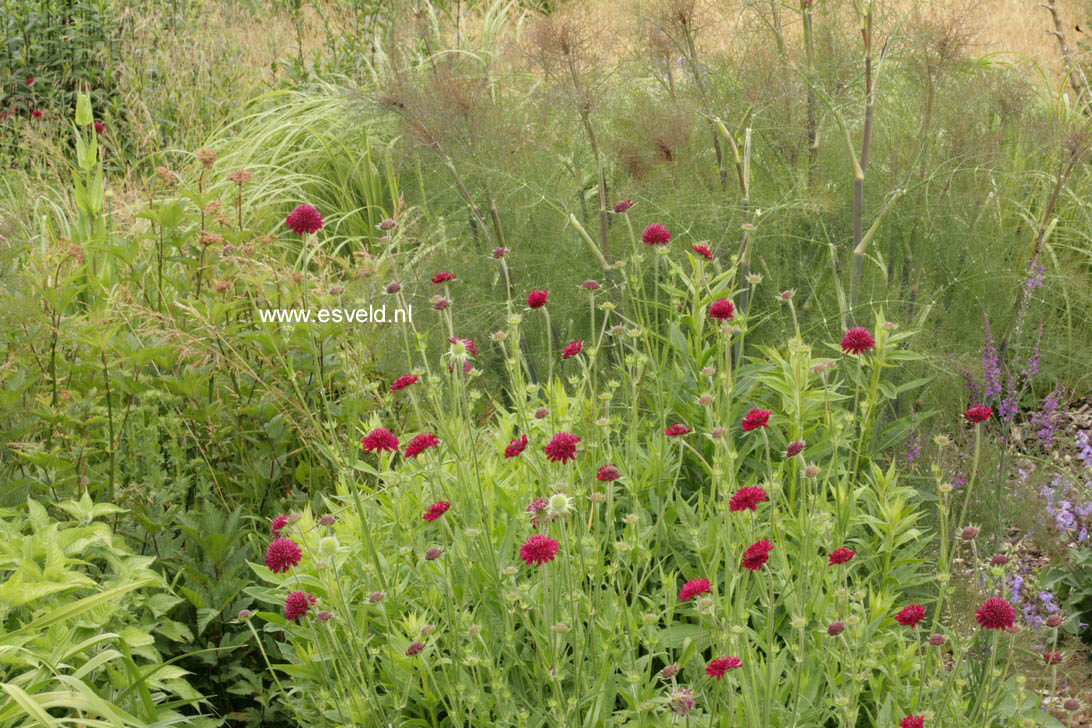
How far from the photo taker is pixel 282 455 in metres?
3.09

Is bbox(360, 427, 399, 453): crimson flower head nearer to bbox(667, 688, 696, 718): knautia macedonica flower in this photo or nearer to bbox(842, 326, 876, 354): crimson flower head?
bbox(667, 688, 696, 718): knautia macedonica flower

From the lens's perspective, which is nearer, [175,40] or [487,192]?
[487,192]

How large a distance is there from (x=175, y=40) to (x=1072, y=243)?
5407 mm

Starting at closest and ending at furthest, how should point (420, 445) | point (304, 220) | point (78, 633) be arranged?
point (420, 445) < point (304, 220) < point (78, 633)

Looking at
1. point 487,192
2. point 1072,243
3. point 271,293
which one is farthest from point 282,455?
point 1072,243

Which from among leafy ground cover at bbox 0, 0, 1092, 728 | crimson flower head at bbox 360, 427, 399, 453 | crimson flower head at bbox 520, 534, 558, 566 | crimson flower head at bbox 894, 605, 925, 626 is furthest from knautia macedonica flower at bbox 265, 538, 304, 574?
crimson flower head at bbox 894, 605, 925, 626

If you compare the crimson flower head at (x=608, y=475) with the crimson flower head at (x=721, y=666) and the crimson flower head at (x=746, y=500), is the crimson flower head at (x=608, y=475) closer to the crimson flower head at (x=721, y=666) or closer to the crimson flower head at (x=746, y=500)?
the crimson flower head at (x=746, y=500)

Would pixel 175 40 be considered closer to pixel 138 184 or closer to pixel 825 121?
pixel 138 184

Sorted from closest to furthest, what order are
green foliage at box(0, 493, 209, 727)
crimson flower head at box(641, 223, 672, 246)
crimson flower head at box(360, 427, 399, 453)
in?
crimson flower head at box(360, 427, 399, 453) → green foliage at box(0, 493, 209, 727) → crimson flower head at box(641, 223, 672, 246)

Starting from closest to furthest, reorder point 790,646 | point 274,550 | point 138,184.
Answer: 1. point 274,550
2. point 790,646
3. point 138,184

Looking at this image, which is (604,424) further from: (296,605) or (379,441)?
(296,605)


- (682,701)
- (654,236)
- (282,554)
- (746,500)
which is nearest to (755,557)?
(746,500)

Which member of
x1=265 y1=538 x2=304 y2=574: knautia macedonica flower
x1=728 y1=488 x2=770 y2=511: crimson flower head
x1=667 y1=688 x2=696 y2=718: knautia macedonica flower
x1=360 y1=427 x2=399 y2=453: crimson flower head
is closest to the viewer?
x1=667 y1=688 x2=696 y2=718: knautia macedonica flower

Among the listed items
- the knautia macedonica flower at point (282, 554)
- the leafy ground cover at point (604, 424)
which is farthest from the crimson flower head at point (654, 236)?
the knautia macedonica flower at point (282, 554)
